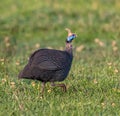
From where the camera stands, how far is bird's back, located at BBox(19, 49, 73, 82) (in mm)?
6910

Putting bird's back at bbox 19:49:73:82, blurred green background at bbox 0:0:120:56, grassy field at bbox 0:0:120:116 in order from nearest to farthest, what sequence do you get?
grassy field at bbox 0:0:120:116 → bird's back at bbox 19:49:73:82 → blurred green background at bbox 0:0:120:56

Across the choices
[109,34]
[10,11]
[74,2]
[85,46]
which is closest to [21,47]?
[85,46]

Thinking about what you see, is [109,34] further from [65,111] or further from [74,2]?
[65,111]

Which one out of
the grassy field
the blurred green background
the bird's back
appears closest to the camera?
the grassy field

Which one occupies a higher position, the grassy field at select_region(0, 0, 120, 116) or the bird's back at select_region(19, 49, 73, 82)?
the bird's back at select_region(19, 49, 73, 82)

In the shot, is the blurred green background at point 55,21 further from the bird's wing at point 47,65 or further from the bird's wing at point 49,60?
the bird's wing at point 47,65

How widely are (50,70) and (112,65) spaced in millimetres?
1741

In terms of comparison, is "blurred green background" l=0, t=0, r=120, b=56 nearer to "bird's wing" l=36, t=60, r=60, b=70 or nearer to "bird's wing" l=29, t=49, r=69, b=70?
"bird's wing" l=29, t=49, r=69, b=70

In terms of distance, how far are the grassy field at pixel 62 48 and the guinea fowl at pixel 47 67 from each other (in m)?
0.22

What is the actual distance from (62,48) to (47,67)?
499 cm

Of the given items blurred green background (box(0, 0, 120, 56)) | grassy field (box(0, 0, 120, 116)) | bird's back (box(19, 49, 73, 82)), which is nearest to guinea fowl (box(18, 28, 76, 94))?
bird's back (box(19, 49, 73, 82))

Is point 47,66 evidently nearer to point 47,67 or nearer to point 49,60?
point 47,67

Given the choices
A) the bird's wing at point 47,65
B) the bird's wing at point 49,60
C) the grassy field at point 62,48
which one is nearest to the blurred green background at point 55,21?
the grassy field at point 62,48

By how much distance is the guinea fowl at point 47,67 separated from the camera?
6912 mm
